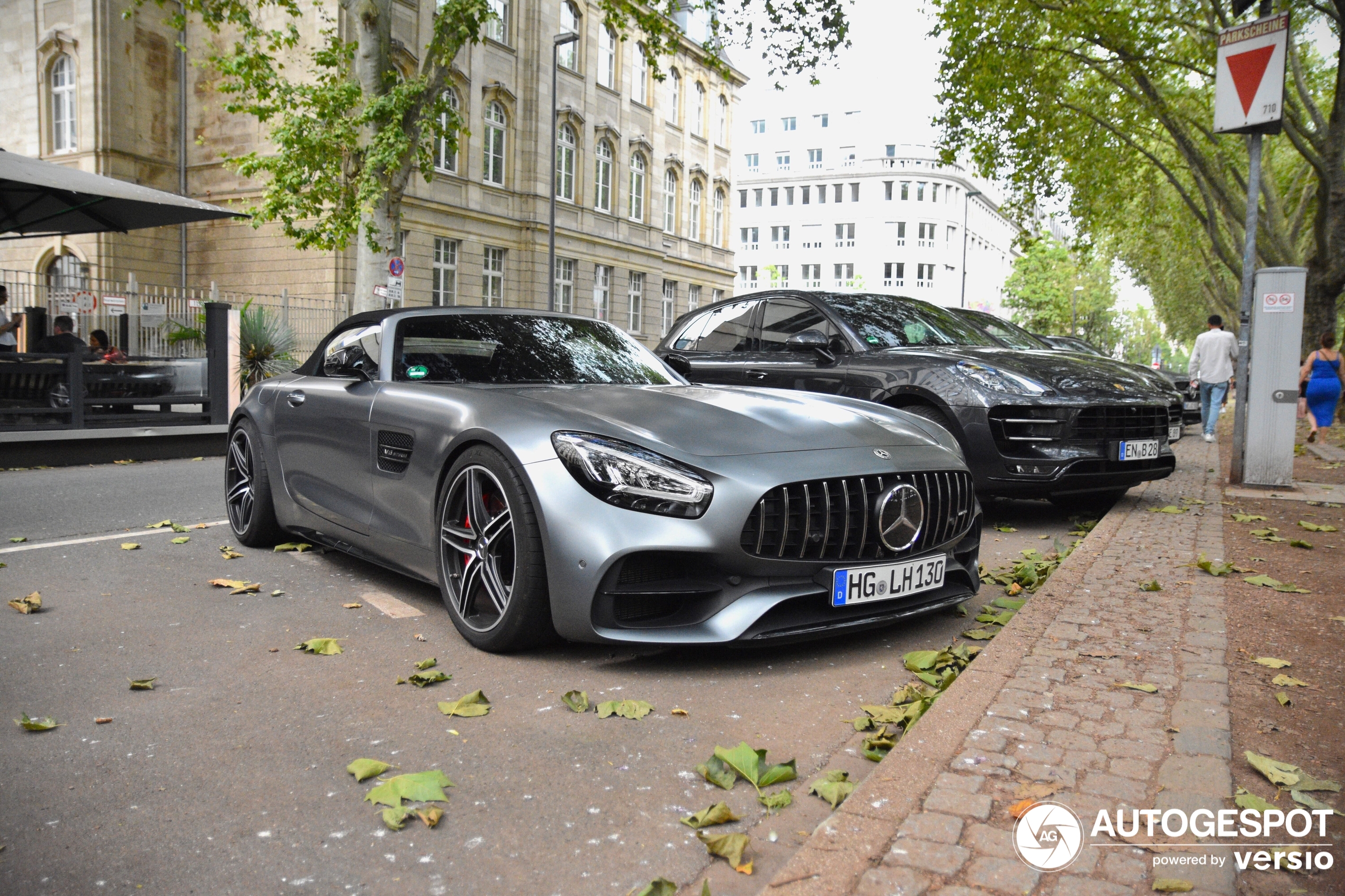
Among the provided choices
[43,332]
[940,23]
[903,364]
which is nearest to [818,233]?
[940,23]

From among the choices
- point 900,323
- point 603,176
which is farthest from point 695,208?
point 900,323

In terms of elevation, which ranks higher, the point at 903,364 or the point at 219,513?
the point at 903,364

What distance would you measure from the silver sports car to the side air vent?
10 mm

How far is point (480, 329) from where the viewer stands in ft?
16.5

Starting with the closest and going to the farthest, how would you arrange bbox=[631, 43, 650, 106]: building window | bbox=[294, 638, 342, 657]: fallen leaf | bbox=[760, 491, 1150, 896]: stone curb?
bbox=[760, 491, 1150, 896]: stone curb, bbox=[294, 638, 342, 657]: fallen leaf, bbox=[631, 43, 650, 106]: building window

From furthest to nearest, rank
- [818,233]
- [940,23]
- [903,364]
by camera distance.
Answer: [818,233], [940,23], [903,364]

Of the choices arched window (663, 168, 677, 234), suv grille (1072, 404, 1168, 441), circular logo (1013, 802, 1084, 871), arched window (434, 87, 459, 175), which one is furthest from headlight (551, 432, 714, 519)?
arched window (663, 168, 677, 234)

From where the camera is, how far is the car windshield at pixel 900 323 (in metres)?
7.86

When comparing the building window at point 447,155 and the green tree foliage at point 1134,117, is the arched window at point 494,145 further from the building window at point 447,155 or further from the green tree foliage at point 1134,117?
the green tree foliage at point 1134,117

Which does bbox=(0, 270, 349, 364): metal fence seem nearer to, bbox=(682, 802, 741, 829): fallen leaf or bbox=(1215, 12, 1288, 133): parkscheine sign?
bbox=(1215, 12, 1288, 133): parkscheine sign

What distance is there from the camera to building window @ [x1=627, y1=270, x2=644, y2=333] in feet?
140

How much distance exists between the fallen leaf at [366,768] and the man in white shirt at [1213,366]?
15.1 meters

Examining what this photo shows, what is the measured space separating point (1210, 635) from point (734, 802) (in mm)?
2311

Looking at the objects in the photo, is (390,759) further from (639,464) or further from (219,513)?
(219,513)
